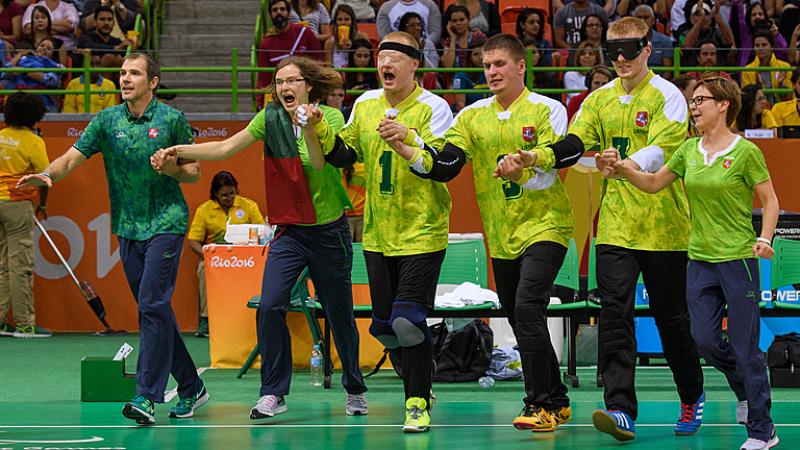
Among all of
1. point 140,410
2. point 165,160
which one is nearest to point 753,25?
point 165,160

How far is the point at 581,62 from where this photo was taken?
1469 centimetres

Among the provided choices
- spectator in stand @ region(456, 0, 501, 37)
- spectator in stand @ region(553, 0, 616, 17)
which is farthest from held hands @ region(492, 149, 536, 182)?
spectator in stand @ region(553, 0, 616, 17)

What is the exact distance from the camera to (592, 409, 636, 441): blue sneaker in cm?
706

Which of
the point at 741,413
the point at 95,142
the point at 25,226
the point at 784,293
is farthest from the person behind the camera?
the point at 25,226

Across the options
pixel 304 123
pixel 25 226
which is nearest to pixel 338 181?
pixel 304 123

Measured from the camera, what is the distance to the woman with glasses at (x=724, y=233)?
22.6ft

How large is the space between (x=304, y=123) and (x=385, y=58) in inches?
26.1

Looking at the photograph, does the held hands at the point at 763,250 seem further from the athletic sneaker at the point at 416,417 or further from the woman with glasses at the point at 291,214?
the woman with glasses at the point at 291,214

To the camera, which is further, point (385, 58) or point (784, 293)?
point (784, 293)

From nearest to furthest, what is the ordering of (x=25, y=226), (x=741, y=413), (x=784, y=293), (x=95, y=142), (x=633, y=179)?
1. (x=633, y=179)
2. (x=741, y=413)
3. (x=95, y=142)
4. (x=784, y=293)
5. (x=25, y=226)

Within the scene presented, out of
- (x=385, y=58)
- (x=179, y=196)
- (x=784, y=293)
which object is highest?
(x=385, y=58)

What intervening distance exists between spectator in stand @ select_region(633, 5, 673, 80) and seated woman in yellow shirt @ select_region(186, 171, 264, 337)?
4633 mm

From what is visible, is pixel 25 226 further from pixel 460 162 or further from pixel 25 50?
pixel 460 162

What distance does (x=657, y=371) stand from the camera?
11.2 meters
